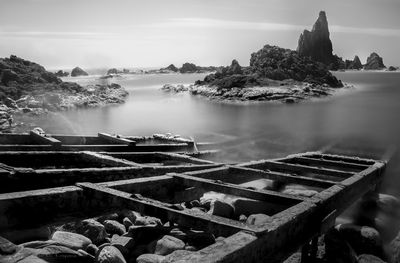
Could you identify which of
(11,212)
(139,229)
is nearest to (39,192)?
(11,212)

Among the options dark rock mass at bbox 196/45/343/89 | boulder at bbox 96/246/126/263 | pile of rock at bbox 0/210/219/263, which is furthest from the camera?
dark rock mass at bbox 196/45/343/89

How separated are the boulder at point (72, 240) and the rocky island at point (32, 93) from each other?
19.6 m

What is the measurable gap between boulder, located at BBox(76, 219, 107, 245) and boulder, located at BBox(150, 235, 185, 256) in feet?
3.24

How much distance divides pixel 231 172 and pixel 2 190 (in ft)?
10.7

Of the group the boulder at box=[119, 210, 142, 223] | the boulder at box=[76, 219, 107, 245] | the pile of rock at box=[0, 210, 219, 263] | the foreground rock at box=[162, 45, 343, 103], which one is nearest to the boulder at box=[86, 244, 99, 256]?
the pile of rock at box=[0, 210, 219, 263]

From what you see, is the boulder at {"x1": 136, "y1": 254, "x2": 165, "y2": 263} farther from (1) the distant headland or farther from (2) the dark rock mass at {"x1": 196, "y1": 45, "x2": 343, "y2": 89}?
(2) the dark rock mass at {"x1": 196, "y1": 45, "x2": 343, "y2": 89}

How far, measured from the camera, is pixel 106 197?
3664 mm

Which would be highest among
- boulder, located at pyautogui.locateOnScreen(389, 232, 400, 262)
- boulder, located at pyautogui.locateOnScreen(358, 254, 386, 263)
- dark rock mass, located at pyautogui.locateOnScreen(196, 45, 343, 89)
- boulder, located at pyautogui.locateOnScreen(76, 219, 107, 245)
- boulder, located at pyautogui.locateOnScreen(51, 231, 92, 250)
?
dark rock mass, located at pyautogui.locateOnScreen(196, 45, 343, 89)

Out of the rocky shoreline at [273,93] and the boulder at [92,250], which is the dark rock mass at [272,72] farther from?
the boulder at [92,250]

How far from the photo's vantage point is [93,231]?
5.22 meters

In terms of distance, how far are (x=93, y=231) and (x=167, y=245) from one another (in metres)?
1.35

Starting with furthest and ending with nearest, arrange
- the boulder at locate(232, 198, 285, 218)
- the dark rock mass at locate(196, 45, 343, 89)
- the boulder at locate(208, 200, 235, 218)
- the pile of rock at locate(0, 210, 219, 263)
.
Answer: the dark rock mass at locate(196, 45, 343, 89) → the boulder at locate(232, 198, 285, 218) → the boulder at locate(208, 200, 235, 218) → the pile of rock at locate(0, 210, 219, 263)

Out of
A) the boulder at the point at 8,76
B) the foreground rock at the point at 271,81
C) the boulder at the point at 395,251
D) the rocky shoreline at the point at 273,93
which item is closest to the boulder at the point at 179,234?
the boulder at the point at 395,251

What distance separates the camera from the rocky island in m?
27.9
